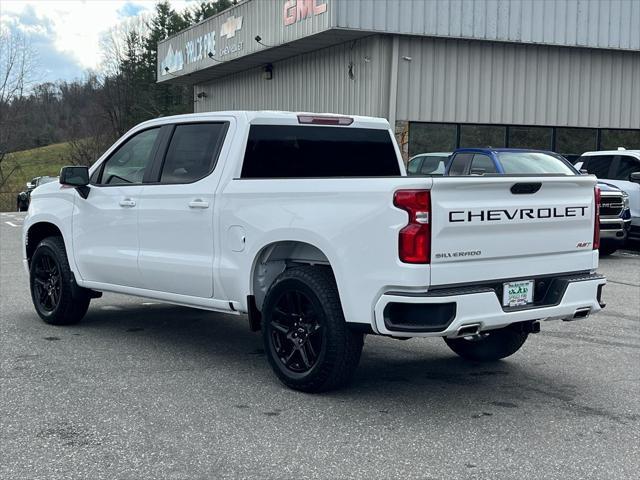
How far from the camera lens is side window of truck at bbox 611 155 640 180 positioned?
16.4m

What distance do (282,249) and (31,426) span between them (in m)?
2.11

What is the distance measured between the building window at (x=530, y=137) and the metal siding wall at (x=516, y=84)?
33 cm

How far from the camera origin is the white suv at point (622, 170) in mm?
15969

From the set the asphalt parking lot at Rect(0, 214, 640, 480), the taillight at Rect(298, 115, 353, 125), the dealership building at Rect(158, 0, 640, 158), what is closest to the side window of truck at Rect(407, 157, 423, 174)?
the dealership building at Rect(158, 0, 640, 158)

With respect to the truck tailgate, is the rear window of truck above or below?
above

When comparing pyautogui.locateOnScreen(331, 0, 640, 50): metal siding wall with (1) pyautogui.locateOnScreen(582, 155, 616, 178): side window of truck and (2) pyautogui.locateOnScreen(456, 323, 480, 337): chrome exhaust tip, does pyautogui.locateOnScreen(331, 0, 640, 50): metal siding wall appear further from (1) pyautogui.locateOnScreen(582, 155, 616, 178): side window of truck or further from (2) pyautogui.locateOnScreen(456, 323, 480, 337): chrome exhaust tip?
(2) pyautogui.locateOnScreen(456, 323, 480, 337): chrome exhaust tip

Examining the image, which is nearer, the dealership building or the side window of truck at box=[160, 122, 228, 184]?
the side window of truck at box=[160, 122, 228, 184]

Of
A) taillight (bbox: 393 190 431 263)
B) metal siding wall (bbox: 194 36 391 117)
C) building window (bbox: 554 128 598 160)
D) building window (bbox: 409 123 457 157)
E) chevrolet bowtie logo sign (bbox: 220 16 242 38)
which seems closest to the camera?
taillight (bbox: 393 190 431 263)

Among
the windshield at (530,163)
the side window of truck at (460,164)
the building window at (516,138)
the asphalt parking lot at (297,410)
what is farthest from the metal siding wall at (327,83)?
the asphalt parking lot at (297,410)

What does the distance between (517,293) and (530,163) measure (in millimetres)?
9106

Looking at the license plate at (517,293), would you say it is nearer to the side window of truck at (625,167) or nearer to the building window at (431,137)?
the side window of truck at (625,167)

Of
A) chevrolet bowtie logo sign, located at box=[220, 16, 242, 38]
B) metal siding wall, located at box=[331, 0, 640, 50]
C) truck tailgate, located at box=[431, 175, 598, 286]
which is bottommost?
truck tailgate, located at box=[431, 175, 598, 286]

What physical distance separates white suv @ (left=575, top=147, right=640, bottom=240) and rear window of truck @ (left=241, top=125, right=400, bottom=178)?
965cm

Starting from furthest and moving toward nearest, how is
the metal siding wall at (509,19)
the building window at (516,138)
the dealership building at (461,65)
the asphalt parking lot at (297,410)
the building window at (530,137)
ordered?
the building window at (530,137) < the building window at (516,138) < the dealership building at (461,65) < the metal siding wall at (509,19) < the asphalt parking lot at (297,410)
